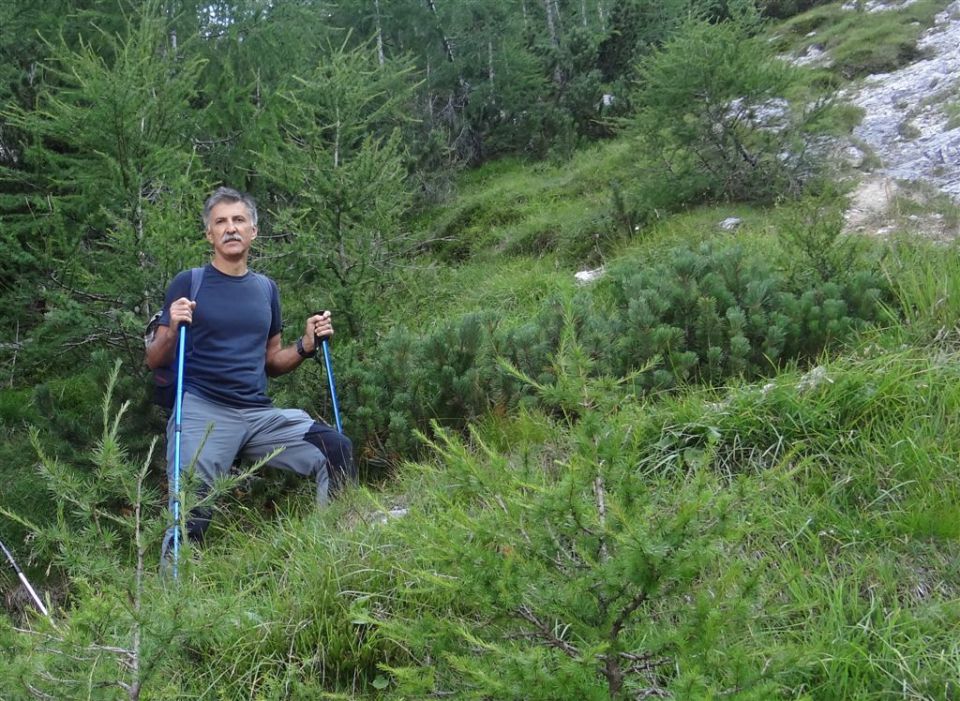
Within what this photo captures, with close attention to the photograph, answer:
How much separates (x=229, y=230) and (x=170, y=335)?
684mm

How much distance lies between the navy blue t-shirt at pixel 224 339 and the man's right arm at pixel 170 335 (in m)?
0.09

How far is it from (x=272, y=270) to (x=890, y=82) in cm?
968

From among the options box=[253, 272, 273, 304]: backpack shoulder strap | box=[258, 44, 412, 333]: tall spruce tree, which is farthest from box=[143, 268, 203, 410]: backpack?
box=[258, 44, 412, 333]: tall spruce tree

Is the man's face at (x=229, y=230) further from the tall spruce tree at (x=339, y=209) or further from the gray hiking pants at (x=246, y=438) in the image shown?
the tall spruce tree at (x=339, y=209)

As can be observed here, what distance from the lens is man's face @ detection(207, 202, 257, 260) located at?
4406 millimetres

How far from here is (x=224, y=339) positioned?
14.3ft

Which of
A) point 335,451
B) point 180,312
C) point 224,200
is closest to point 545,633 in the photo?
point 335,451

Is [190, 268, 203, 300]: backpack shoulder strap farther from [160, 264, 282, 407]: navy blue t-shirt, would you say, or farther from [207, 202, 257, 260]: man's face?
[207, 202, 257, 260]: man's face

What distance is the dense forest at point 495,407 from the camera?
2008mm

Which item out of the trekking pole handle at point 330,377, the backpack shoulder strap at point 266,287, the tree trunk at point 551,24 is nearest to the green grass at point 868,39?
the tree trunk at point 551,24

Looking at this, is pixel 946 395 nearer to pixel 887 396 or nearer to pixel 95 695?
pixel 887 396

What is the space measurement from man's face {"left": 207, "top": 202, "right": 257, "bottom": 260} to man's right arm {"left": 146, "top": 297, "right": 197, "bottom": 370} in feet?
1.23

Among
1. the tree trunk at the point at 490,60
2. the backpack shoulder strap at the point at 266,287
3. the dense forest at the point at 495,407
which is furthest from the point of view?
the tree trunk at the point at 490,60

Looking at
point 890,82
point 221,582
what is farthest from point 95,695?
point 890,82
